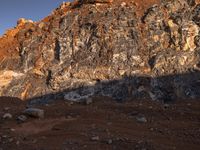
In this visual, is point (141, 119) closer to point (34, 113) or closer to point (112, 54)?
point (34, 113)

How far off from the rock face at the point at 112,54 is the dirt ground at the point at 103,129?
4545 mm

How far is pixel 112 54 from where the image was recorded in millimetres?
21344

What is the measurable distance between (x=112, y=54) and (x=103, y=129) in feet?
34.0

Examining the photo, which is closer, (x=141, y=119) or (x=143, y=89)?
(x=141, y=119)

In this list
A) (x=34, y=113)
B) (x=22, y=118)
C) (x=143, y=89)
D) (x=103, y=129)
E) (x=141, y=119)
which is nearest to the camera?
(x=103, y=129)

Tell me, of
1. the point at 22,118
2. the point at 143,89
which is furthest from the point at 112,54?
the point at 22,118

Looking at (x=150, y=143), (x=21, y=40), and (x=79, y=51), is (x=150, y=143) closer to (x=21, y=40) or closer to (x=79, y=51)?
(x=79, y=51)

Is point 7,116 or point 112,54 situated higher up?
point 112,54

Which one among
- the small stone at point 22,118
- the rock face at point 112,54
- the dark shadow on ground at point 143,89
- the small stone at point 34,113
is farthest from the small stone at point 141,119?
the rock face at point 112,54

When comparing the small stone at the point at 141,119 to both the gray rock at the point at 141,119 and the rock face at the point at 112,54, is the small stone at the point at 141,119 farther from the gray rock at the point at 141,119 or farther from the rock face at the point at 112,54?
the rock face at the point at 112,54

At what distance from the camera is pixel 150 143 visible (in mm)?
10242

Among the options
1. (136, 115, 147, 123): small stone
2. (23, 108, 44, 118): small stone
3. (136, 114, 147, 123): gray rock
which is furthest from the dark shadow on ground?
(23, 108, 44, 118): small stone

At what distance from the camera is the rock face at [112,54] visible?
19.7 meters

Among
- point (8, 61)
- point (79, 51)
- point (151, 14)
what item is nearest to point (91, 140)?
point (79, 51)
